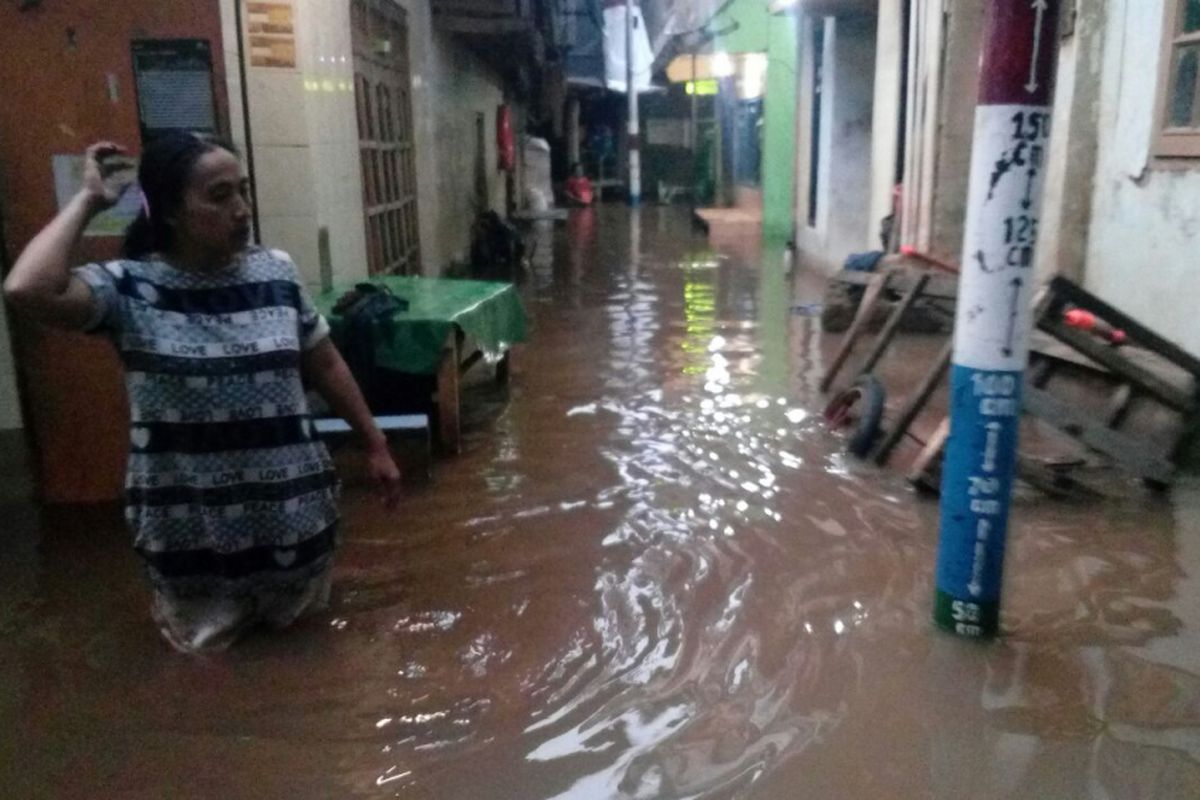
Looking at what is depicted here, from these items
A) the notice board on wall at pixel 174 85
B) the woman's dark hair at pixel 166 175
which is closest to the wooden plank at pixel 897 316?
the notice board on wall at pixel 174 85

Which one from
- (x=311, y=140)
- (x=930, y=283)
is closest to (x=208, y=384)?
(x=311, y=140)

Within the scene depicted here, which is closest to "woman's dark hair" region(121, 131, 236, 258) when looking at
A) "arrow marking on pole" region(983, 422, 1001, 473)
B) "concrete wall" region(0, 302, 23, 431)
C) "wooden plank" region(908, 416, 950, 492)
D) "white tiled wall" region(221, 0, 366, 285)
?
"white tiled wall" region(221, 0, 366, 285)

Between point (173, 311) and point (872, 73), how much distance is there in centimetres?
1130

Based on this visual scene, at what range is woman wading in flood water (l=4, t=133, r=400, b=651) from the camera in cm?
A: 274

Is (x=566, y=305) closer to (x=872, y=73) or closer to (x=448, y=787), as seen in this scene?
(x=872, y=73)

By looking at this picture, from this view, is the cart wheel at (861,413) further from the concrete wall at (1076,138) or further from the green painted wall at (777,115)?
the green painted wall at (777,115)

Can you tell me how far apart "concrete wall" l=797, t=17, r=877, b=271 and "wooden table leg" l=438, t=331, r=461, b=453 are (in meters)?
8.12

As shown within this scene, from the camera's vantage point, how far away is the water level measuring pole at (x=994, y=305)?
2744 millimetres

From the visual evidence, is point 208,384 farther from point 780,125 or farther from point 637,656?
point 780,125

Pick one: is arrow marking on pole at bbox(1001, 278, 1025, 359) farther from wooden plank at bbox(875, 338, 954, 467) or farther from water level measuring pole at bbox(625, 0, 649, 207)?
water level measuring pole at bbox(625, 0, 649, 207)

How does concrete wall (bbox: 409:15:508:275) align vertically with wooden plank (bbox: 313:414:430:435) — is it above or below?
above

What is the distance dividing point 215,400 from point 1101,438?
3.60 m

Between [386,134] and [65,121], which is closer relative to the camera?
[65,121]

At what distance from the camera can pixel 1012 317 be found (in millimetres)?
2873
